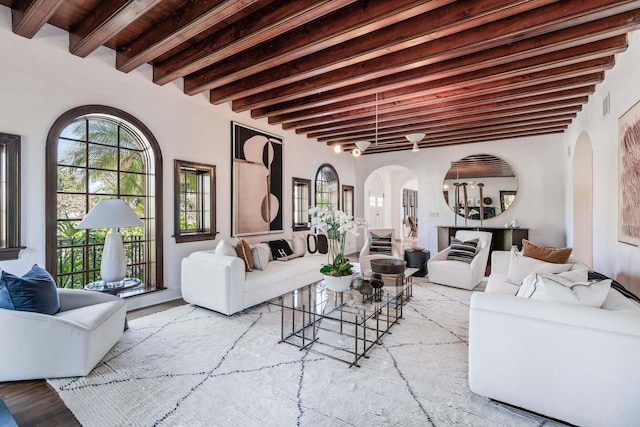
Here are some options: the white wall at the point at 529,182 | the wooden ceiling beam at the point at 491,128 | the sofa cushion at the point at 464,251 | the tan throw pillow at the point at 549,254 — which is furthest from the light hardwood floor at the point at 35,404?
the white wall at the point at 529,182

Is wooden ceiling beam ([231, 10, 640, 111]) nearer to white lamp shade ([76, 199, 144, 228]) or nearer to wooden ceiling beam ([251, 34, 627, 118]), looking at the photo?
wooden ceiling beam ([251, 34, 627, 118])

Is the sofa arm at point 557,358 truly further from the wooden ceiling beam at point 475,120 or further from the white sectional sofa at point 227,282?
the wooden ceiling beam at point 475,120

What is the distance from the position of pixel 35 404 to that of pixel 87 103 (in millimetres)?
2808

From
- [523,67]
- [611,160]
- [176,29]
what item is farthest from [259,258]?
[611,160]

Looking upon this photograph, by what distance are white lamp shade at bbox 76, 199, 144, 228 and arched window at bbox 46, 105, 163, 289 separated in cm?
50

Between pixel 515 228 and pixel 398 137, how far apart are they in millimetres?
3016

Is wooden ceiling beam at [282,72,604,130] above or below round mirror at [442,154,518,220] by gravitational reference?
above

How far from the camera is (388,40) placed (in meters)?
2.82

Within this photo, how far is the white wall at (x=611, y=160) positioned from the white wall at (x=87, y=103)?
4665mm

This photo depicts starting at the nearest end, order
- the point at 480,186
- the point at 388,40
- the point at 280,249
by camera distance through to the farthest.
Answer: the point at 388,40 → the point at 280,249 → the point at 480,186

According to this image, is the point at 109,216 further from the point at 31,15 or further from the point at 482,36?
the point at 482,36

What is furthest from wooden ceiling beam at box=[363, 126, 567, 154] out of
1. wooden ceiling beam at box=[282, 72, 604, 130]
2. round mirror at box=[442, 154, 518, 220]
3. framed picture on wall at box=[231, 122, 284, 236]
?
framed picture on wall at box=[231, 122, 284, 236]

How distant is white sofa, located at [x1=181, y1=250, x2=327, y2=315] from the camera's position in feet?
11.0

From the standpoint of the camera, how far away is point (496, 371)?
6.06 feet
